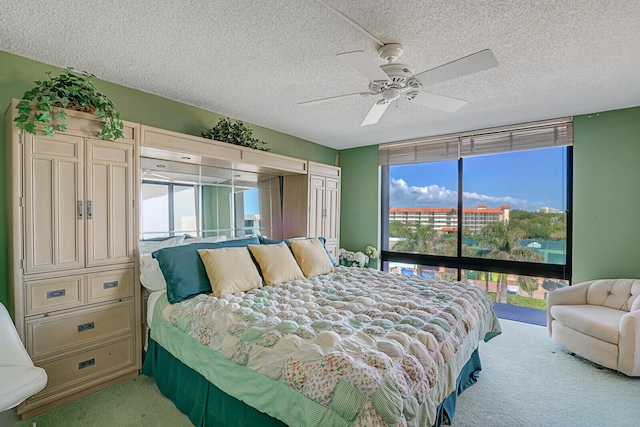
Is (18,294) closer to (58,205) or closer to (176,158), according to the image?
(58,205)

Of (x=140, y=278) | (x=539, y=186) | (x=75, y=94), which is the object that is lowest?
(x=140, y=278)

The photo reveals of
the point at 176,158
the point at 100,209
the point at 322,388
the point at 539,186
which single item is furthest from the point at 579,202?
the point at 100,209

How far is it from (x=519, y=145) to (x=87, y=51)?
4.63 metres

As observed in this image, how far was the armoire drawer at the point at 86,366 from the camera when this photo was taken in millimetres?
2051

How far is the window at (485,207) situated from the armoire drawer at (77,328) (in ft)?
12.6

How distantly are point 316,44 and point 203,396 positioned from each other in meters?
2.43

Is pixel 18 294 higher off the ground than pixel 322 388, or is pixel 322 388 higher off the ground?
pixel 18 294

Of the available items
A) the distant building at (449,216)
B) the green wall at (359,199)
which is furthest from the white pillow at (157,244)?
the distant building at (449,216)

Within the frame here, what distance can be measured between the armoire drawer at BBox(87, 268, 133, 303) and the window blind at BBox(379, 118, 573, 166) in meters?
3.91

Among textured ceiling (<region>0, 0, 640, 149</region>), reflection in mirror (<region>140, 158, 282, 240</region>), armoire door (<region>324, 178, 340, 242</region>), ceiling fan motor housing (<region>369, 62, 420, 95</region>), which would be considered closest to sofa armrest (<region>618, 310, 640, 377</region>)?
textured ceiling (<region>0, 0, 640, 149</region>)

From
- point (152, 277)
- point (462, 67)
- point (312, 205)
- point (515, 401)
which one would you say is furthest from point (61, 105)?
point (515, 401)

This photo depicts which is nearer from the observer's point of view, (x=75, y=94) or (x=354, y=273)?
(x=75, y=94)

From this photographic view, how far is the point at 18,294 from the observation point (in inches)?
75.7

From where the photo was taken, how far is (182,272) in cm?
236
